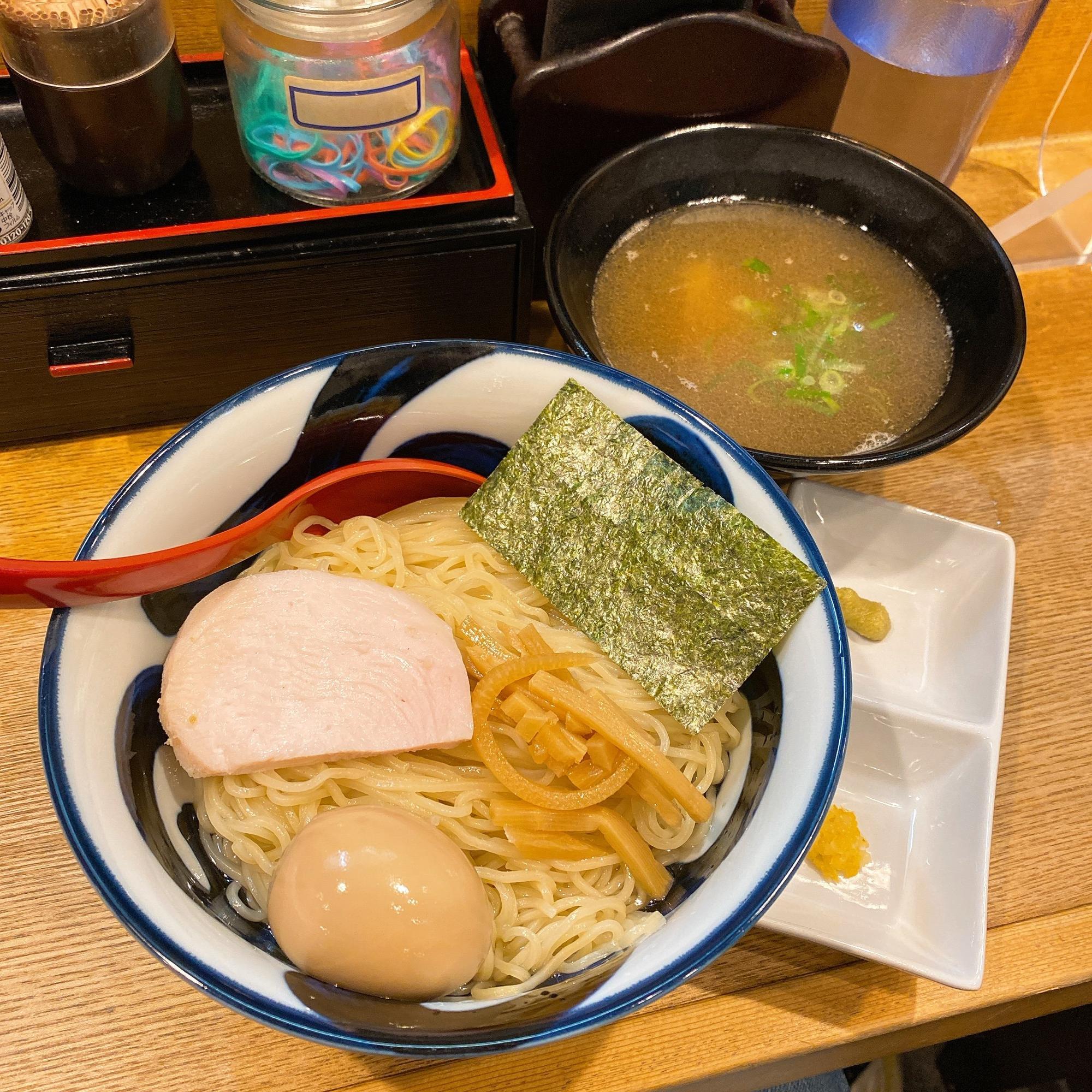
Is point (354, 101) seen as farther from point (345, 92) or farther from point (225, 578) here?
point (225, 578)

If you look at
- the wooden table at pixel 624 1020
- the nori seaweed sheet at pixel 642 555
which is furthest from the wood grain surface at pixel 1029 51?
the nori seaweed sheet at pixel 642 555

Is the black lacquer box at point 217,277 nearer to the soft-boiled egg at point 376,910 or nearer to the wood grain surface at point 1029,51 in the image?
the wood grain surface at point 1029,51

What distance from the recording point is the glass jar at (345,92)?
1153mm

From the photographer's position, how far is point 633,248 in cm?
163

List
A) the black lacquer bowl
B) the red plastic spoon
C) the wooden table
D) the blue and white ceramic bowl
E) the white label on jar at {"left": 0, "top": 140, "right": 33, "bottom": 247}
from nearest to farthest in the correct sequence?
the blue and white ceramic bowl → the red plastic spoon → the wooden table → the white label on jar at {"left": 0, "top": 140, "right": 33, "bottom": 247} → the black lacquer bowl

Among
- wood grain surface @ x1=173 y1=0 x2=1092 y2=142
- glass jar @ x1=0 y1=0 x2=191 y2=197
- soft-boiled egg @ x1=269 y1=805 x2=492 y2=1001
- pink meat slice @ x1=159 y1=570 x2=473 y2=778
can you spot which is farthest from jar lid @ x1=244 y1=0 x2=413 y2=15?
soft-boiled egg @ x1=269 y1=805 x2=492 y2=1001

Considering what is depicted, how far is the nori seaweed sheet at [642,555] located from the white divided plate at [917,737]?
1.00 ft

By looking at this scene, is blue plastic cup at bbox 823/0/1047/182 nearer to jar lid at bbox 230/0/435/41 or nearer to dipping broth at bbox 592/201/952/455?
dipping broth at bbox 592/201/952/455

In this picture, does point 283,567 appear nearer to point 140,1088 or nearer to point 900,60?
point 140,1088

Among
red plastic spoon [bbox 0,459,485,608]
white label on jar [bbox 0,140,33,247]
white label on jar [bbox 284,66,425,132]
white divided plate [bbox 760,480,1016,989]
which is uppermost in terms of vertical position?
white label on jar [bbox 284,66,425,132]

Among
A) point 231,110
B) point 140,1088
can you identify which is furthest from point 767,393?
point 140,1088

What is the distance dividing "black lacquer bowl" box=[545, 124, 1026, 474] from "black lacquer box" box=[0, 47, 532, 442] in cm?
14

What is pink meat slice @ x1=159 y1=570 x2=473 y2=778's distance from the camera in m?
1.04

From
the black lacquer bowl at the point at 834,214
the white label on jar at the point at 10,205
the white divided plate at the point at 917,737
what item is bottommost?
the white divided plate at the point at 917,737
